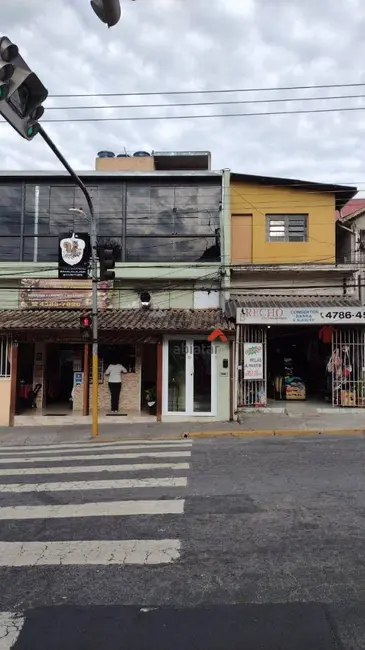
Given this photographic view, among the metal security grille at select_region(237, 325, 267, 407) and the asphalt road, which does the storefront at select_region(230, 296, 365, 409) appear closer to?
the metal security grille at select_region(237, 325, 267, 407)

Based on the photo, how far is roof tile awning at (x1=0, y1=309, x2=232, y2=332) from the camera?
14617mm

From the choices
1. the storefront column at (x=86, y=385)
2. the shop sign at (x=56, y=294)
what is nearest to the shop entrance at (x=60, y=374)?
the storefront column at (x=86, y=385)

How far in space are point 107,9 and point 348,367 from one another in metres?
13.9

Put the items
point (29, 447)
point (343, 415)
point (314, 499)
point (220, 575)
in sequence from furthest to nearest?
point (343, 415) < point (29, 447) < point (314, 499) < point (220, 575)

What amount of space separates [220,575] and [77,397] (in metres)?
12.4

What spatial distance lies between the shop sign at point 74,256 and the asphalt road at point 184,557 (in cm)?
635

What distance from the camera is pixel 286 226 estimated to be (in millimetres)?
17656

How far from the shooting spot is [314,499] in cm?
623

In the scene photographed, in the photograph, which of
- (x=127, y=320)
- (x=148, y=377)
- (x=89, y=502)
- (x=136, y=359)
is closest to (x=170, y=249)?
(x=127, y=320)

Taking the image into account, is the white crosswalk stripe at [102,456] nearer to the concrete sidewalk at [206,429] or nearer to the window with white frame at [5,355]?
the concrete sidewalk at [206,429]

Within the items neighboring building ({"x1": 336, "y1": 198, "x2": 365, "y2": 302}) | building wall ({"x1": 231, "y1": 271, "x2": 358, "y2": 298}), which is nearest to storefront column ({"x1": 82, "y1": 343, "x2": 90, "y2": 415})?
building wall ({"x1": 231, "y1": 271, "x2": 358, "y2": 298})

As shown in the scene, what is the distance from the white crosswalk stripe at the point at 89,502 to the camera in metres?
4.62

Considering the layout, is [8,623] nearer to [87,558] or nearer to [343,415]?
[87,558]

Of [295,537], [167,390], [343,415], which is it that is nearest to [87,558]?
[295,537]
